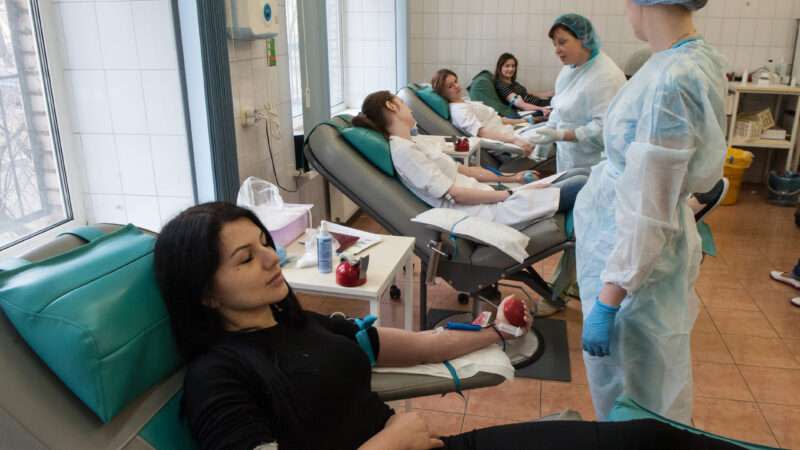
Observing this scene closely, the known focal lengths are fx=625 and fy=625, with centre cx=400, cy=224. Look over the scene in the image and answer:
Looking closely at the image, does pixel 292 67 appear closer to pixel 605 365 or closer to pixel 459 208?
pixel 459 208

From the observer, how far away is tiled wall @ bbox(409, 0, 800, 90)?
16.9 ft

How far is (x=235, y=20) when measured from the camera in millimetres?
2291

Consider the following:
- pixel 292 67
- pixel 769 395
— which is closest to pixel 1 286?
pixel 769 395

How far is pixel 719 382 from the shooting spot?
2.37 meters

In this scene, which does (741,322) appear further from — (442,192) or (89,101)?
(89,101)

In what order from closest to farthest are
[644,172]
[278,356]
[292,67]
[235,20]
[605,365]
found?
[278,356]
[644,172]
[605,365]
[235,20]
[292,67]

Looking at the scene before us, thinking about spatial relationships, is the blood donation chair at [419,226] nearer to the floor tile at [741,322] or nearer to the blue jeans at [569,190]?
the blue jeans at [569,190]

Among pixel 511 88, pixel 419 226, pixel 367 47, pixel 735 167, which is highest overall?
pixel 367 47

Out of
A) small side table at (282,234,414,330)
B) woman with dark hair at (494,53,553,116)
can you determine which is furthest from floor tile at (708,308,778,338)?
woman with dark hair at (494,53,553,116)

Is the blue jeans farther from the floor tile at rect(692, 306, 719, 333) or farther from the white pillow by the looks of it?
the floor tile at rect(692, 306, 719, 333)

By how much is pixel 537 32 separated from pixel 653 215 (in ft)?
15.0

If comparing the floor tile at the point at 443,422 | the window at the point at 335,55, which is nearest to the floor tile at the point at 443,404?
the floor tile at the point at 443,422

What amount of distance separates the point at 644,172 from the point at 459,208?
1.33 m

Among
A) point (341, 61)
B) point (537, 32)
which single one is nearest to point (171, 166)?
point (341, 61)
